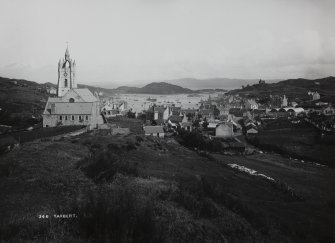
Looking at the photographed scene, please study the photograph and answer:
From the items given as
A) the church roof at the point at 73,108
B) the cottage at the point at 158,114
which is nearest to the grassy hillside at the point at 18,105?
the church roof at the point at 73,108

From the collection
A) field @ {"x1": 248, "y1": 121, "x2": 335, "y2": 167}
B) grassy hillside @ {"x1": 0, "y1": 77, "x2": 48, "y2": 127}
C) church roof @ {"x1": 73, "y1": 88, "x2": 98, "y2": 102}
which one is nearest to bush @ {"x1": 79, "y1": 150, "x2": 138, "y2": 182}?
church roof @ {"x1": 73, "y1": 88, "x2": 98, "y2": 102}

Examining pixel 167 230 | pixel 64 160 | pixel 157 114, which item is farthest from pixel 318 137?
pixel 167 230

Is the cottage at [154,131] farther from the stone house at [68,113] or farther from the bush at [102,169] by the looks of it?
the bush at [102,169]

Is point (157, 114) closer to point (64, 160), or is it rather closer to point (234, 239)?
point (64, 160)

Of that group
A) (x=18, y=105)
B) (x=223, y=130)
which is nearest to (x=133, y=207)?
(x=223, y=130)

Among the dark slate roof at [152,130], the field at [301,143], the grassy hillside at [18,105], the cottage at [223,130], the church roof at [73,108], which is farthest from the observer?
the cottage at [223,130]

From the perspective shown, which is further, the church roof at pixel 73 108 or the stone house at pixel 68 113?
the church roof at pixel 73 108

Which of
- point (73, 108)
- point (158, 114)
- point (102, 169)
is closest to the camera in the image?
point (102, 169)

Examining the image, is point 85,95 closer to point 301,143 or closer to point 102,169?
point 301,143
